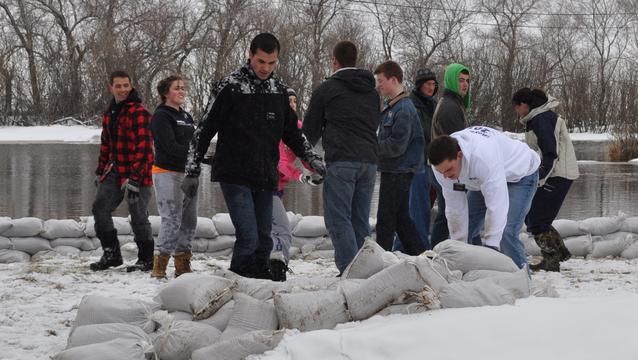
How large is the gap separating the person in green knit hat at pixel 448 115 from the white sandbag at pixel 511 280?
2023 mm

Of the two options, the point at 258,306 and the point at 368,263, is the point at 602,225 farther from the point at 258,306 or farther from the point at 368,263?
the point at 258,306

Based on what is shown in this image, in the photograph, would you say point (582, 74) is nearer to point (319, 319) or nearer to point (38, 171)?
point (38, 171)

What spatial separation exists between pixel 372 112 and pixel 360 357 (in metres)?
2.53

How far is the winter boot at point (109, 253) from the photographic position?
6.11 meters

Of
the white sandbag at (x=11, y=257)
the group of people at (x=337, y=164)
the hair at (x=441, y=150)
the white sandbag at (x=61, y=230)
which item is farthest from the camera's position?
the white sandbag at (x=61, y=230)

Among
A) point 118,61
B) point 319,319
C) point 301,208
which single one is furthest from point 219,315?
point 118,61

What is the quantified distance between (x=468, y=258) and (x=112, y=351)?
1.57 meters

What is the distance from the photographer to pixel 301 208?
10531 millimetres

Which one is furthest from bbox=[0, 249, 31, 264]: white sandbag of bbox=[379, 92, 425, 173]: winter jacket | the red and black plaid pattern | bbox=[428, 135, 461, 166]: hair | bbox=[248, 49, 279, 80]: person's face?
bbox=[428, 135, 461, 166]: hair

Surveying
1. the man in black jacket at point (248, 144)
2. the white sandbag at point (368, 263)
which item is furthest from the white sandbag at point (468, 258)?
the man in black jacket at point (248, 144)

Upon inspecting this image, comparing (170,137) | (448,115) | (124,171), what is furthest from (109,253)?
(448,115)

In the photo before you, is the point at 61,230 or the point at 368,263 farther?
the point at 61,230

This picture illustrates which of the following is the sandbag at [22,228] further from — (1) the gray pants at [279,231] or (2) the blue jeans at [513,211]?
(2) the blue jeans at [513,211]

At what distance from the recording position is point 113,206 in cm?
617
